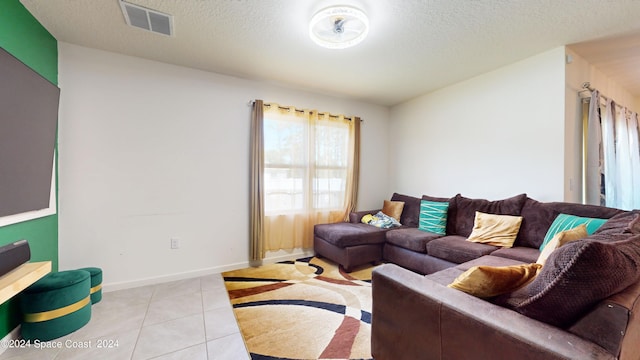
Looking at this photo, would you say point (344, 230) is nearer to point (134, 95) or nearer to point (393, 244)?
point (393, 244)

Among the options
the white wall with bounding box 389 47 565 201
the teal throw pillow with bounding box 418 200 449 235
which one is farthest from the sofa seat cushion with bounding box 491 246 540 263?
the teal throw pillow with bounding box 418 200 449 235

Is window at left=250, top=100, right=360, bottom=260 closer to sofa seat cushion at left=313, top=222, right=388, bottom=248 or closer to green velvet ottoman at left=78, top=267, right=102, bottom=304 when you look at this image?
sofa seat cushion at left=313, top=222, right=388, bottom=248

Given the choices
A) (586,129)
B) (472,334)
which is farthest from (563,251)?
(586,129)

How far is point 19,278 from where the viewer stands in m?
1.37

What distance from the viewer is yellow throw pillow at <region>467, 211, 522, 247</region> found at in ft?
8.30

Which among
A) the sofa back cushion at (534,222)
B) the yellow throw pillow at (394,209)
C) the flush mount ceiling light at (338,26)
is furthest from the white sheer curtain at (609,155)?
the flush mount ceiling light at (338,26)

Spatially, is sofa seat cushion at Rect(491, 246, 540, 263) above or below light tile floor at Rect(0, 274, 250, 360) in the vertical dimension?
above

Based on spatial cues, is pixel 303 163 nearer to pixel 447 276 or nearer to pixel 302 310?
pixel 302 310

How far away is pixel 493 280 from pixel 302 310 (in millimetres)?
1576

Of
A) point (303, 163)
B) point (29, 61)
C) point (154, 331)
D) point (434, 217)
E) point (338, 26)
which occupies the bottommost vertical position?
point (154, 331)

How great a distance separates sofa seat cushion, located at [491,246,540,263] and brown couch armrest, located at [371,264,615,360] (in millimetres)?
1445

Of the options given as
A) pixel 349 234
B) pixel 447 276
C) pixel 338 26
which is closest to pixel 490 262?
pixel 447 276

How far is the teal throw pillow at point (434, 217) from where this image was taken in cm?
312

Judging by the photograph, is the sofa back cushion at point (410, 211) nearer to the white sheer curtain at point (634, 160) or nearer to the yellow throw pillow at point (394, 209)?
the yellow throw pillow at point (394, 209)
